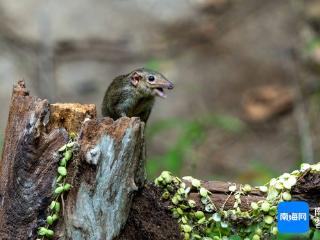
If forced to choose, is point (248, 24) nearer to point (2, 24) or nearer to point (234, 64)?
point (234, 64)

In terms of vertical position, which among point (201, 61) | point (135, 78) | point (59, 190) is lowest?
point (59, 190)

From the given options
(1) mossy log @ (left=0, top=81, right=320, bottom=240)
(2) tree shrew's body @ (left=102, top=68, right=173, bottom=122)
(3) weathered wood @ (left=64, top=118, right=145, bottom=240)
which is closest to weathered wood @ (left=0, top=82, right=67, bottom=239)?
(1) mossy log @ (left=0, top=81, right=320, bottom=240)

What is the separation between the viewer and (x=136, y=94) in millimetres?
4852

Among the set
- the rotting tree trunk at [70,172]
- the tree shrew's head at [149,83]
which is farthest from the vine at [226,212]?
the tree shrew's head at [149,83]

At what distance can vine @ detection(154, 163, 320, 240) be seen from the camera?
11.2 feet

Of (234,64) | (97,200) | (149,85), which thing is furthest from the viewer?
(234,64)

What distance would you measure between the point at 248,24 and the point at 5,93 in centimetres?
292

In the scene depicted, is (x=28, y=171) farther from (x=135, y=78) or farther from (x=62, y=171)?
(x=135, y=78)

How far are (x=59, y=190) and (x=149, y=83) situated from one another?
Result: 1.68 meters

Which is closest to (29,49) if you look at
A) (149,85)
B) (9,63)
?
(9,63)

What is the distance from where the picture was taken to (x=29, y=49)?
9258 millimetres

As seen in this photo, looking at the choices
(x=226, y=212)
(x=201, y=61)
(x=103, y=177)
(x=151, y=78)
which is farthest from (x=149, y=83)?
(x=201, y=61)

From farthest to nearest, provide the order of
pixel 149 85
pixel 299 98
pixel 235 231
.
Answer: pixel 299 98 → pixel 149 85 → pixel 235 231

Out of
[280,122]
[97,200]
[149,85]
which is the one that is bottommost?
[97,200]
